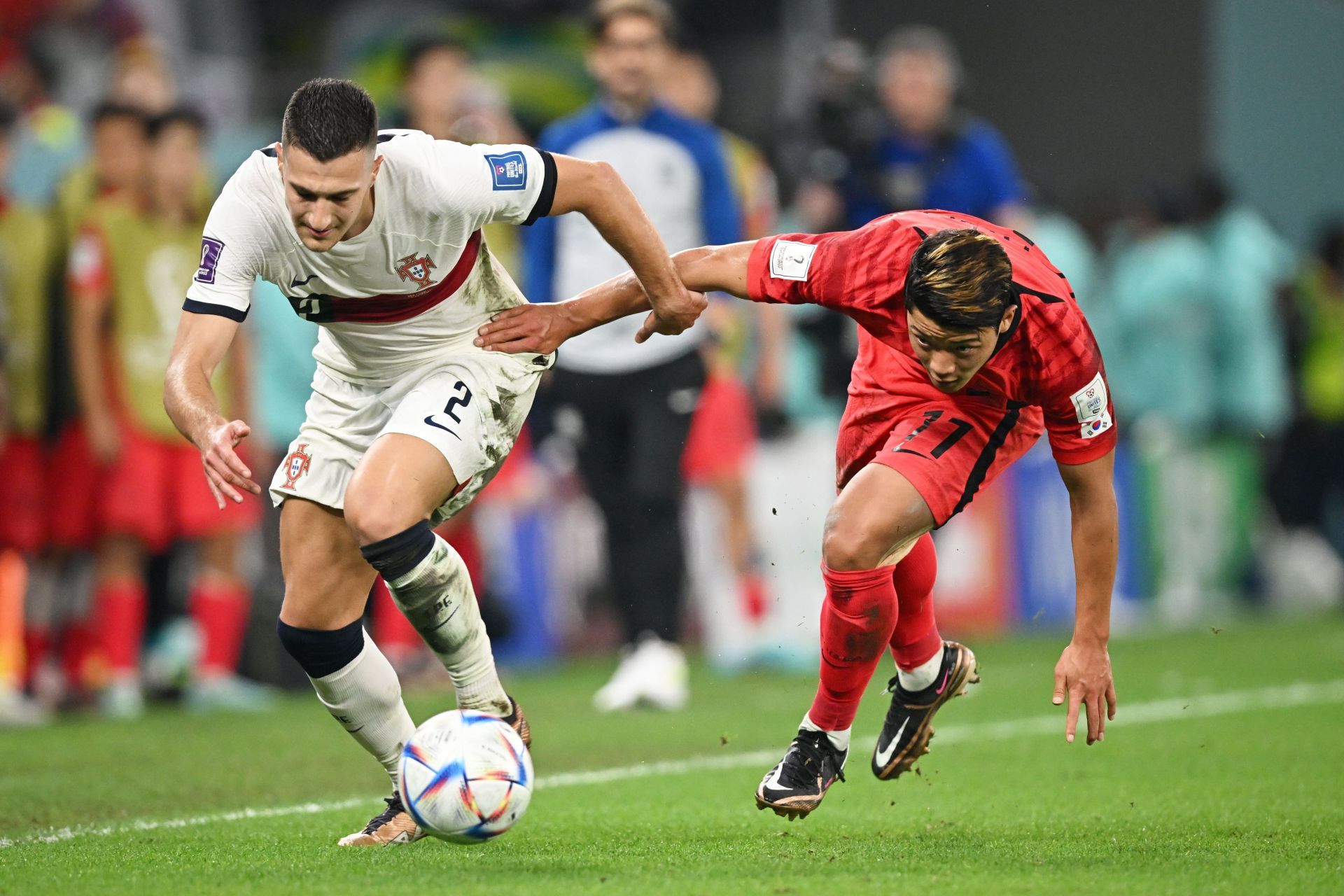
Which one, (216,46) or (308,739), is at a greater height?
(216,46)

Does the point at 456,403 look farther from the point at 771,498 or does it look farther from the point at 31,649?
the point at 771,498

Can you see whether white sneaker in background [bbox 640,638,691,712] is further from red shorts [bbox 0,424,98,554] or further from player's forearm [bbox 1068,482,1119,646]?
player's forearm [bbox 1068,482,1119,646]

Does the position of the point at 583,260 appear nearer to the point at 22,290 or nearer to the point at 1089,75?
the point at 22,290

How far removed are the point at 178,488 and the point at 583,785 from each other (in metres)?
3.67

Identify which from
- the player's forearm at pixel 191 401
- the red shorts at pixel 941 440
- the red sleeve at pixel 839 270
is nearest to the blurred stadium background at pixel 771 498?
the red shorts at pixel 941 440

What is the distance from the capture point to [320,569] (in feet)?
16.9

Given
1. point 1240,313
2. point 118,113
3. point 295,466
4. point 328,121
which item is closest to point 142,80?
point 118,113

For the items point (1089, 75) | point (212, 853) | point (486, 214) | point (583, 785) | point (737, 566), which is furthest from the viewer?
point (1089, 75)

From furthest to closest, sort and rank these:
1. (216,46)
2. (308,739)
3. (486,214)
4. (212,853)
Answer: (216,46), (308,739), (486,214), (212,853)

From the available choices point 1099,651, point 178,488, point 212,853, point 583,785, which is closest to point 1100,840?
point 1099,651

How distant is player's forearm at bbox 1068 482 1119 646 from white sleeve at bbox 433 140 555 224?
1.71m

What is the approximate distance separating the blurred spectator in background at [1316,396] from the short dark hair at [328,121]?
11276 millimetres

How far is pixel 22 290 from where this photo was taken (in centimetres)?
884

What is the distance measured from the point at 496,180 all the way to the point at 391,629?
4536 mm
